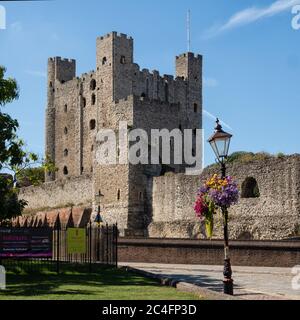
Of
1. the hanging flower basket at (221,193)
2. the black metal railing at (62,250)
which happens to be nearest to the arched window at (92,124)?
the black metal railing at (62,250)

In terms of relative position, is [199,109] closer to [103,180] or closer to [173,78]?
[173,78]

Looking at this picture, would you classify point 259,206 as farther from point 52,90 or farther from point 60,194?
point 52,90

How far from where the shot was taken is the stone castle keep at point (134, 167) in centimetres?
3425

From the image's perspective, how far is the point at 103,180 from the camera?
4503 centimetres

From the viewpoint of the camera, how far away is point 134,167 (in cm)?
4312

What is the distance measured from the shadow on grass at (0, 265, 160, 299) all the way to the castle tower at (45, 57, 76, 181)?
155 ft

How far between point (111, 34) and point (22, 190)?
718 inches

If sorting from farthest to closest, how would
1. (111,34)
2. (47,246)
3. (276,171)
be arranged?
(111,34)
(276,171)
(47,246)

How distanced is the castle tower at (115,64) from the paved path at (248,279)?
103 ft

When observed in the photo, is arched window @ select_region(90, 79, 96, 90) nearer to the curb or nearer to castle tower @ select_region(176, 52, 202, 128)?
castle tower @ select_region(176, 52, 202, 128)

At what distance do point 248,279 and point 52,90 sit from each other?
5240 cm

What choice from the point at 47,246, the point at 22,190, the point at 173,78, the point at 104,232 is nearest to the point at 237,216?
the point at 104,232

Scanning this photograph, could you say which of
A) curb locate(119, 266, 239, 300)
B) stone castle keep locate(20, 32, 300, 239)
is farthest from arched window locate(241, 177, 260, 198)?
curb locate(119, 266, 239, 300)

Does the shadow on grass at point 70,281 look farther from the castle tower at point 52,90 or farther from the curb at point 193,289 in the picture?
the castle tower at point 52,90
